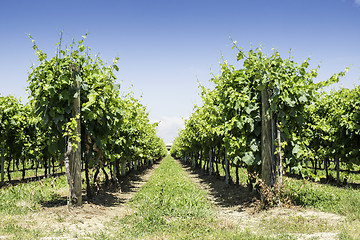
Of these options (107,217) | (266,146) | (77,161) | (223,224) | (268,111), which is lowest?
(107,217)

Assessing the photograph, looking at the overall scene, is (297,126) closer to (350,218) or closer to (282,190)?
(282,190)

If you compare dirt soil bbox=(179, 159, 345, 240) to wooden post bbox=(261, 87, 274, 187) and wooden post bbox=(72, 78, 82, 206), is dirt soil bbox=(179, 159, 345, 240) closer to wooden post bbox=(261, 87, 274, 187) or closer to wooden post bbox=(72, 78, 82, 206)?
wooden post bbox=(261, 87, 274, 187)

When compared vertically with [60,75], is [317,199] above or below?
below

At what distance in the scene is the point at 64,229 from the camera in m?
Result: 7.54

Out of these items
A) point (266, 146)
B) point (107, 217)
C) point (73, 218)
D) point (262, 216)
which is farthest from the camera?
point (266, 146)

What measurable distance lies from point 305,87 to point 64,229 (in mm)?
8587

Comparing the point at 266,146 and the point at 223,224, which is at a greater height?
the point at 266,146

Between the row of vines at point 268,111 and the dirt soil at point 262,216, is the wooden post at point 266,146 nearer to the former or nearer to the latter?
the row of vines at point 268,111

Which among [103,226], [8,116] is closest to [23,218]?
[103,226]

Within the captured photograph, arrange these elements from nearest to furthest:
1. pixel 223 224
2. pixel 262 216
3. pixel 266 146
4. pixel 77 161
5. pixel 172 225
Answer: pixel 223 224, pixel 172 225, pixel 262 216, pixel 77 161, pixel 266 146

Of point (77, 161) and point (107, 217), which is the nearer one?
point (107, 217)

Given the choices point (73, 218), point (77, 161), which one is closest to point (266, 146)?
point (77, 161)

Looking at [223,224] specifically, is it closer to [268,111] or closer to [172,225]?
[172,225]

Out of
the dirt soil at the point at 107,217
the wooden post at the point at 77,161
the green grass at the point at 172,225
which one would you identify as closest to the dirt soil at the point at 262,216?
the dirt soil at the point at 107,217
